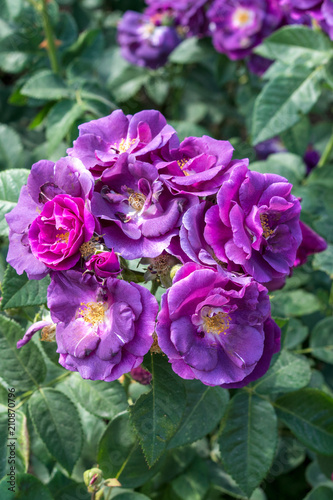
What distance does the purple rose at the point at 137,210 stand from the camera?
96 centimetres

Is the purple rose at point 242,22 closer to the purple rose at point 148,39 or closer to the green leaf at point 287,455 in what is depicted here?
the purple rose at point 148,39

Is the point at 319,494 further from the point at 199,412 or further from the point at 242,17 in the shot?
the point at 242,17

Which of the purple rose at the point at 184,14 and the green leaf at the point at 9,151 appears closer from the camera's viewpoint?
the green leaf at the point at 9,151

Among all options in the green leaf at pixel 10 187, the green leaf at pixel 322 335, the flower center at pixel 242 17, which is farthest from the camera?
the flower center at pixel 242 17

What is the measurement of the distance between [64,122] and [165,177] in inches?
32.9

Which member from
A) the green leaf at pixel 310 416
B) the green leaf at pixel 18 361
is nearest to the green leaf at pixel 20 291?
the green leaf at pixel 18 361

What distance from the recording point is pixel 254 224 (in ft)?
3.10

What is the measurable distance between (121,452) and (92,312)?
0.47 metres

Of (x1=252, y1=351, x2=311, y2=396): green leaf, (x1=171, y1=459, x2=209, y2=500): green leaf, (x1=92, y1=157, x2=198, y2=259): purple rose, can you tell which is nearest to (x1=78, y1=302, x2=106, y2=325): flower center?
(x1=92, y1=157, x2=198, y2=259): purple rose

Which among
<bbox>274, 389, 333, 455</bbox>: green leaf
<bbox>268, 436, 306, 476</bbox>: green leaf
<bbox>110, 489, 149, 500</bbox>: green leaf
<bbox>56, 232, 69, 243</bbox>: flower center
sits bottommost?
<bbox>268, 436, 306, 476</bbox>: green leaf

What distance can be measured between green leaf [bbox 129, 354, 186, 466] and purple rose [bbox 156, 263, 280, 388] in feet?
0.37

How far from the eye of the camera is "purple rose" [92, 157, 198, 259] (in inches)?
37.6

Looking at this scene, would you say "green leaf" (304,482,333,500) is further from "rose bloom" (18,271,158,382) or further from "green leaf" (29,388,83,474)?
"rose bloom" (18,271,158,382)

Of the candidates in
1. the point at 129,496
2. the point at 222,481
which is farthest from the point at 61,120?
the point at 222,481
